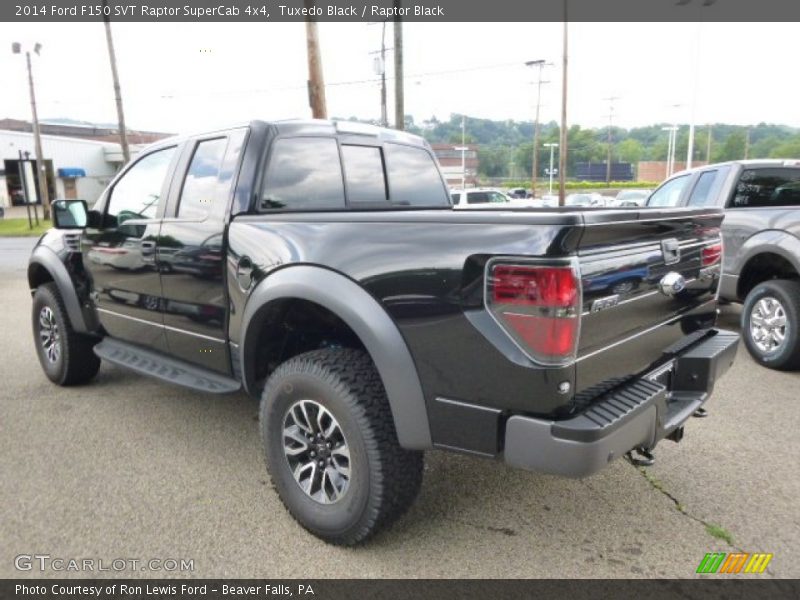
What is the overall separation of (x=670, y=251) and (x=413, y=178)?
201cm

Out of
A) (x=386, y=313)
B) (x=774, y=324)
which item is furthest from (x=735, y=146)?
(x=386, y=313)

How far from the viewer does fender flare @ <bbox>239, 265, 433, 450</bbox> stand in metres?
2.39

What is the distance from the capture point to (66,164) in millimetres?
47375

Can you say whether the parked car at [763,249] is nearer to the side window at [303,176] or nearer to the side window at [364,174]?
the side window at [364,174]

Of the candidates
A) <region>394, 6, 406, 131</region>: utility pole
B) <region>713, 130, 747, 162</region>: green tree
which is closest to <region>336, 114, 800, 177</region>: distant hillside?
<region>713, 130, 747, 162</region>: green tree

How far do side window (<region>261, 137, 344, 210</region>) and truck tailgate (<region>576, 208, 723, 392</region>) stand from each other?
170cm

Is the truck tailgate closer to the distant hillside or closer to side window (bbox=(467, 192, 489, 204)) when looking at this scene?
side window (bbox=(467, 192, 489, 204))

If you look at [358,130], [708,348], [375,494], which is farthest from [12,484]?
[708,348]

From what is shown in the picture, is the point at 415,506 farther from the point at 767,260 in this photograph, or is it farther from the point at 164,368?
the point at 767,260

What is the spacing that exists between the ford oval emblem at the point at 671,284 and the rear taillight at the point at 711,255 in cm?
42

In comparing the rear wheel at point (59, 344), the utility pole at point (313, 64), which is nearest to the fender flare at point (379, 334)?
the rear wheel at point (59, 344)

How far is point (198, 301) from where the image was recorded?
343cm

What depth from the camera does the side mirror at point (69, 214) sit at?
13.9ft
